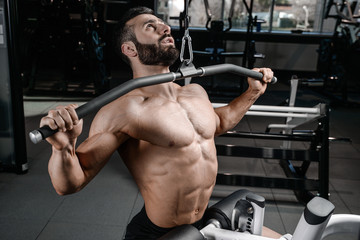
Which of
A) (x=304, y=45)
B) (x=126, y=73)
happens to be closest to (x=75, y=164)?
(x=126, y=73)

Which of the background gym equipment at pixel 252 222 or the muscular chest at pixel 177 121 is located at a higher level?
the muscular chest at pixel 177 121

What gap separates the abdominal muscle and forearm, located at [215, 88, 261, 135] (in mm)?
187

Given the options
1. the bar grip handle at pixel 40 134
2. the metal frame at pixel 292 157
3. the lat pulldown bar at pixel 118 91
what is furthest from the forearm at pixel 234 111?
the metal frame at pixel 292 157

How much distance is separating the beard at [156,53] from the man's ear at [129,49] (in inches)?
0.7

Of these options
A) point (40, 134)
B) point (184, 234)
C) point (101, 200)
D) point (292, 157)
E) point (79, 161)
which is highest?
point (40, 134)

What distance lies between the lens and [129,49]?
1.27 m

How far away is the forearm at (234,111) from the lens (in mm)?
1501

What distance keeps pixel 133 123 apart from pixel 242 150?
1629 mm

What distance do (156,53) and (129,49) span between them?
107mm

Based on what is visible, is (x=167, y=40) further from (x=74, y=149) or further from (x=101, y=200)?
(x=101, y=200)

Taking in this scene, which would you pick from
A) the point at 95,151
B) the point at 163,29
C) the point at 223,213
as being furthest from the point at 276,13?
the point at 95,151

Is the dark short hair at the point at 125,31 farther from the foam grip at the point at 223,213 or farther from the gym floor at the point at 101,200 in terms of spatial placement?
the gym floor at the point at 101,200

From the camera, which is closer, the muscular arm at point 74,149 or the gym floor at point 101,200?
the muscular arm at point 74,149

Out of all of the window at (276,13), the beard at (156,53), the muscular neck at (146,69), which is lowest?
the muscular neck at (146,69)
